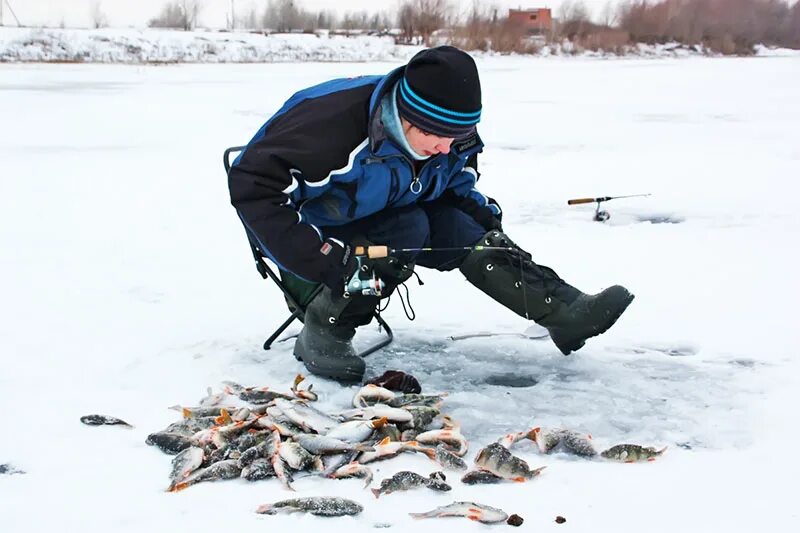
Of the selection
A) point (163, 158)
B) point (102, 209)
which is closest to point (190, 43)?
point (163, 158)

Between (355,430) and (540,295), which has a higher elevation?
(540,295)

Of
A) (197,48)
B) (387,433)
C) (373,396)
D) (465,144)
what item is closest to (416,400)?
(373,396)

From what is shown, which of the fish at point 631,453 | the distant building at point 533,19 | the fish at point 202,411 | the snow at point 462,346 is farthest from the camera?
the distant building at point 533,19

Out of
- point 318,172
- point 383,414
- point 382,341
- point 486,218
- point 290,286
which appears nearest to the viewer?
point 383,414

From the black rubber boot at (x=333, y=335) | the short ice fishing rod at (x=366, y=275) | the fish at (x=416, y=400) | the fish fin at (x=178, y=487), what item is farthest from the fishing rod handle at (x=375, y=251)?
the fish fin at (x=178, y=487)

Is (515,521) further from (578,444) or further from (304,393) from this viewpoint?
(304,393)

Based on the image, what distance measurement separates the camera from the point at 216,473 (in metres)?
2.03

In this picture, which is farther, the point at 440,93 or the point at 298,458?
the point at 440,93

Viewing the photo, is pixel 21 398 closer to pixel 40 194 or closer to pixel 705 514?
pixel 705 514

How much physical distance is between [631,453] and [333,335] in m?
0.99

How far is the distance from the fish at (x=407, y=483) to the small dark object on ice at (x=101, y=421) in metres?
0.78

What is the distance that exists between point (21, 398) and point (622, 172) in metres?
5.43

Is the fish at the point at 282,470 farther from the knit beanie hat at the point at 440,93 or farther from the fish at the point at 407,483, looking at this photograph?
the knit beanie hat at the point at 440,93

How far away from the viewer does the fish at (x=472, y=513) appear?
6.02ft
